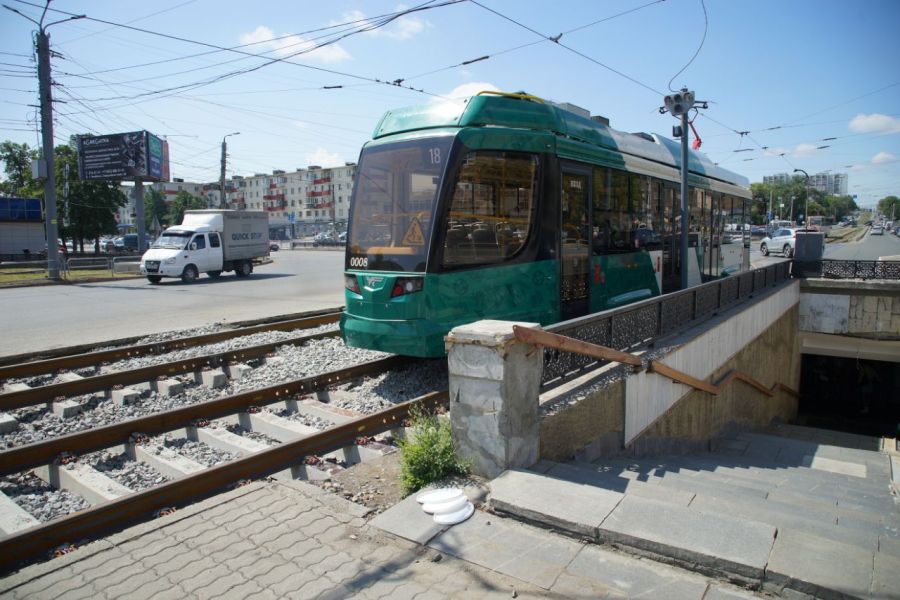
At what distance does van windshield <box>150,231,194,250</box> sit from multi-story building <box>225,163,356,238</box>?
2723 inches

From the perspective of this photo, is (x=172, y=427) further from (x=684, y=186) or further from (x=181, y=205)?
(x=181, y=205)

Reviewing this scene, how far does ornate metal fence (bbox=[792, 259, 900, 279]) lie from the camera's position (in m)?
16.4

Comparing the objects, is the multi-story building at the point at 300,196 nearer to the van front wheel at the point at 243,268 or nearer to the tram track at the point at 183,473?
the van front wheel at the point at 243,268

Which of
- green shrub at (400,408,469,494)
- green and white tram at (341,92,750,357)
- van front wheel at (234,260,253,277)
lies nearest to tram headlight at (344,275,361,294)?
green and white tram at (341,92,750,357)

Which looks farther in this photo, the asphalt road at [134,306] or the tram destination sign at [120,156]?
the tram destination sign at [120,156]

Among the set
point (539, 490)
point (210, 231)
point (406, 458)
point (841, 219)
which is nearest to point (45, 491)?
point (406, 458)

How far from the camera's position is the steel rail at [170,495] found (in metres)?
3.54

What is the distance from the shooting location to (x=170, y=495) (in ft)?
13.7

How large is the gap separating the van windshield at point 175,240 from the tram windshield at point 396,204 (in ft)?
63.2

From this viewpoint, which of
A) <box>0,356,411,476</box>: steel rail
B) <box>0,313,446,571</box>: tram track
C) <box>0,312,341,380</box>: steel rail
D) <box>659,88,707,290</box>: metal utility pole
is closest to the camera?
<box>0,313,446,571</box>: tram track

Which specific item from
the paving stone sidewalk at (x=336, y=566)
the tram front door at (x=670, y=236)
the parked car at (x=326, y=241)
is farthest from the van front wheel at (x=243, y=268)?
the parked car at (x=326, y=241)

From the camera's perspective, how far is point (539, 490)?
3.69 metres

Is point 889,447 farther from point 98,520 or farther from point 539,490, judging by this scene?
point 98,520

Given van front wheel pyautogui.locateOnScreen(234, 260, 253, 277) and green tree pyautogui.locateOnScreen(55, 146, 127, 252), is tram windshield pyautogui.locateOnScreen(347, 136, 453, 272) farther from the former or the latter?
green tree pyautogui.locateOnScreen(55, 146, 127, 252)
